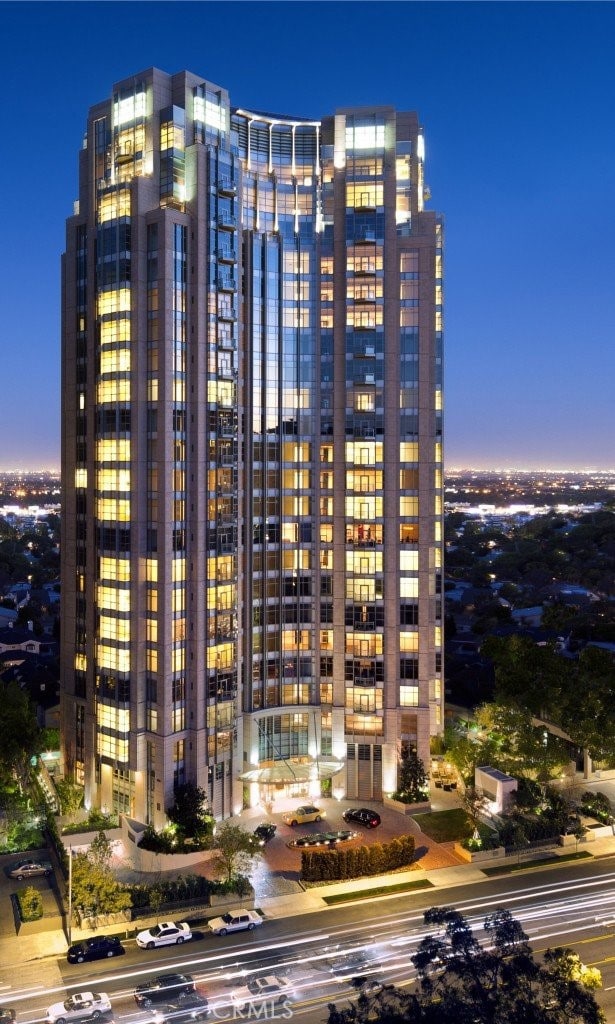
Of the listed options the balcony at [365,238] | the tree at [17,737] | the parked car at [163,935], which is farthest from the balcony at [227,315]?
the parked car at [163,935]

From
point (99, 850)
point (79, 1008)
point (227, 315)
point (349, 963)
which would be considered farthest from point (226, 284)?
point (79, 1008)

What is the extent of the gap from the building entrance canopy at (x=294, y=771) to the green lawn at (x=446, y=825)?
9619 millimetres

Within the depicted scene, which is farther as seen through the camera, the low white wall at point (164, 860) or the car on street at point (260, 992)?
the low white wall at point (164, 860)

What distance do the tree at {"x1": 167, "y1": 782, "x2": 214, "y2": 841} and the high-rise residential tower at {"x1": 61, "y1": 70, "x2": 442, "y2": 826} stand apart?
1.99 m

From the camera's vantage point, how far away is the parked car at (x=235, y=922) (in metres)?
58.5

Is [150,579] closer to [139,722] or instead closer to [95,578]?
[95,578]

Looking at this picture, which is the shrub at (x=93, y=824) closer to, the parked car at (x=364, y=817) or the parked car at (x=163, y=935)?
the parked car at (x=163, y=935)

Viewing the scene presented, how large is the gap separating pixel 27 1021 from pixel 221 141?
73.0 m

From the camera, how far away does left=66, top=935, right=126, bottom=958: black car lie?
54.7 m

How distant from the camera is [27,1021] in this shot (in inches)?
1882

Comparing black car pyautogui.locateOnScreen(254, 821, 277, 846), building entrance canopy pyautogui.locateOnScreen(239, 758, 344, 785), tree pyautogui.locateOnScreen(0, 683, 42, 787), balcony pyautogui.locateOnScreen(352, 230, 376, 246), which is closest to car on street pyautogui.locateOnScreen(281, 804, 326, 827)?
black car pyautogui.locateOnScreen(254, 821, 277, 846)

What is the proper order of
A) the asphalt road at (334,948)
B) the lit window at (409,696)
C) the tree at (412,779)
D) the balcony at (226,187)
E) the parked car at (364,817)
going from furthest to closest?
the lit window at (409,696)
the tree at (412,779)
the parked car at (364,817)
the balcony at (226,187)
the asphalt road at (334,948)

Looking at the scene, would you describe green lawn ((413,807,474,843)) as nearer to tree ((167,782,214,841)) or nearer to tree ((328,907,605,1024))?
tree ((167,782,214,841))

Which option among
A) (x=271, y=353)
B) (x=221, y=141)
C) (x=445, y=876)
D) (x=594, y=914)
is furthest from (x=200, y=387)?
(x=594, y=914)
